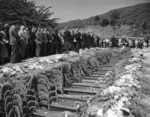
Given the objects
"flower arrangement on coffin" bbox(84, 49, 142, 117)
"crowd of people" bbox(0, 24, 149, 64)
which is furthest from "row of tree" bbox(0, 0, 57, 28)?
"flower arrangement on coffin" bbox(84, 49, 142, 117)

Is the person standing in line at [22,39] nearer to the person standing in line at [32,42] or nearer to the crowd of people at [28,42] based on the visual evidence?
the crowd of people at [28,42]

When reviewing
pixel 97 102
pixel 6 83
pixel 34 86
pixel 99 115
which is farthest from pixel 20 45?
pixel 99 115

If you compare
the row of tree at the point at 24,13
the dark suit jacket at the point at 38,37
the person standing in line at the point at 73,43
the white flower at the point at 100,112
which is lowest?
the white flower at the point at 100,112

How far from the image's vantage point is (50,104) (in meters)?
7.67

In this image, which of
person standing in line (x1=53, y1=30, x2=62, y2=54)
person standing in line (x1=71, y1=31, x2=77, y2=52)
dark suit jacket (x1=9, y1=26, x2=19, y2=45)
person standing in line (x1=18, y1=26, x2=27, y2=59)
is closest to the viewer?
dark suit jacket (x1=9, y1=26, x2=19, y2=45)

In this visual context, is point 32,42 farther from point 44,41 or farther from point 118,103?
point 118,103

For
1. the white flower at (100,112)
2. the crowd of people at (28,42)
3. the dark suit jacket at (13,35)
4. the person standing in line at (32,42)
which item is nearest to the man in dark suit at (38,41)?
the crowd of people at (28,42)

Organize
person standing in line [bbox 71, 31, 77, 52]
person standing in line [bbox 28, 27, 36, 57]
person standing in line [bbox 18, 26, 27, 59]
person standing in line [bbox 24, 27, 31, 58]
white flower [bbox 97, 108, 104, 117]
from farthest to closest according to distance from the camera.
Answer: person standing in line [bbox 71, 31, 77, 52] → person standing in line [bbox 28, 27, 36, 57] → person standing in line [bbox 24, 27, 31, 58] → person standing in line [bbox 18, 26, 27, 59] → white flower [bbox 97, 108, 104, 117]

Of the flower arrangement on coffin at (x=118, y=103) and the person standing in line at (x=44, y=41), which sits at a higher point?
the person standing in line at (x=44, y=41)

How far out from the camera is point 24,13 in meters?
18.0

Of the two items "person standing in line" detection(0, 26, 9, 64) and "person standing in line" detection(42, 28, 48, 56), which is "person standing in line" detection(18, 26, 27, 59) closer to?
"person standing in line" detection(0, 26, 9, 64)

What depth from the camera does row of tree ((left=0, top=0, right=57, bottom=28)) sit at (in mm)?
16531

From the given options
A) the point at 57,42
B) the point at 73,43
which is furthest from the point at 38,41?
the point at 73,43

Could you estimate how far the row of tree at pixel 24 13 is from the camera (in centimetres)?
1653
